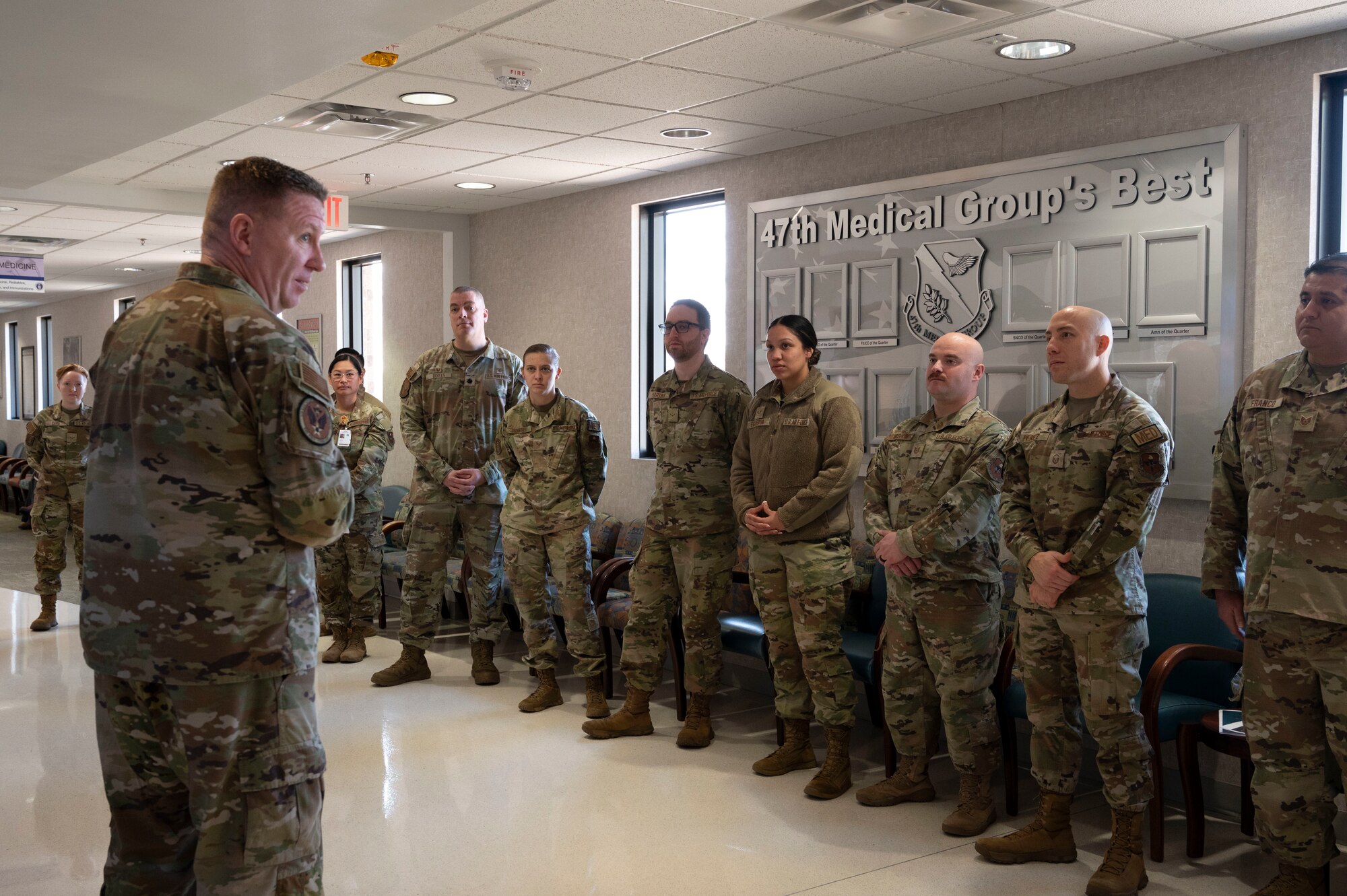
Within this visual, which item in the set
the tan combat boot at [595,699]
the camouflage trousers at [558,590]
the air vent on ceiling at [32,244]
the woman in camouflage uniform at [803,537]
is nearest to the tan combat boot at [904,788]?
the woman in camouflage uniform at [803,537]

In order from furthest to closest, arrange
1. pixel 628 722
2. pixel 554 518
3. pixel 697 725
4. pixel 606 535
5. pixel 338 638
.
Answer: pixel 606 535 → pixel 338 638 → pixel 554 518 → pixel 628 722 → pixel 697 725

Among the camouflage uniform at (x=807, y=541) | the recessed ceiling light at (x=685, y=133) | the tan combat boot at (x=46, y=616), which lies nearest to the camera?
the camouflage uniform at (x=807, y=541)

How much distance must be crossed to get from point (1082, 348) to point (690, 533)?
72.3 inches

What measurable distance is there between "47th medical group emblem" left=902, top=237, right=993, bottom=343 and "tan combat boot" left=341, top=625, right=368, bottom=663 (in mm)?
3562

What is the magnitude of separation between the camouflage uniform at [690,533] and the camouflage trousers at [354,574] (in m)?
2.16

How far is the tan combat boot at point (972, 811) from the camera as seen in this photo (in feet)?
12.6

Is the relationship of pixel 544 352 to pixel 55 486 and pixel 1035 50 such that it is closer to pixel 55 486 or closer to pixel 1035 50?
pixel 1035 50

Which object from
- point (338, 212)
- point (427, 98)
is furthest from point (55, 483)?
point (427, 98)

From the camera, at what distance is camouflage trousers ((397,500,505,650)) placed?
587 centimetres

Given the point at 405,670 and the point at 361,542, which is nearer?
the point at 405,670

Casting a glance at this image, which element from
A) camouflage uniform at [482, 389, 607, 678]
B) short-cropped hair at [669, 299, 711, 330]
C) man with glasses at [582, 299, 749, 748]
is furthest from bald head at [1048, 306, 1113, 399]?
camouflage uniform at [482, 389, 607, 678]

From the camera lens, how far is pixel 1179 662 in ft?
12.2

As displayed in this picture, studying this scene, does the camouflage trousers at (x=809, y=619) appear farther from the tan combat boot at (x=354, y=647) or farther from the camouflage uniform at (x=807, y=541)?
the tan combat boot at (x=354, y=647)

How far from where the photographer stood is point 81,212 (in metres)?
8.51
